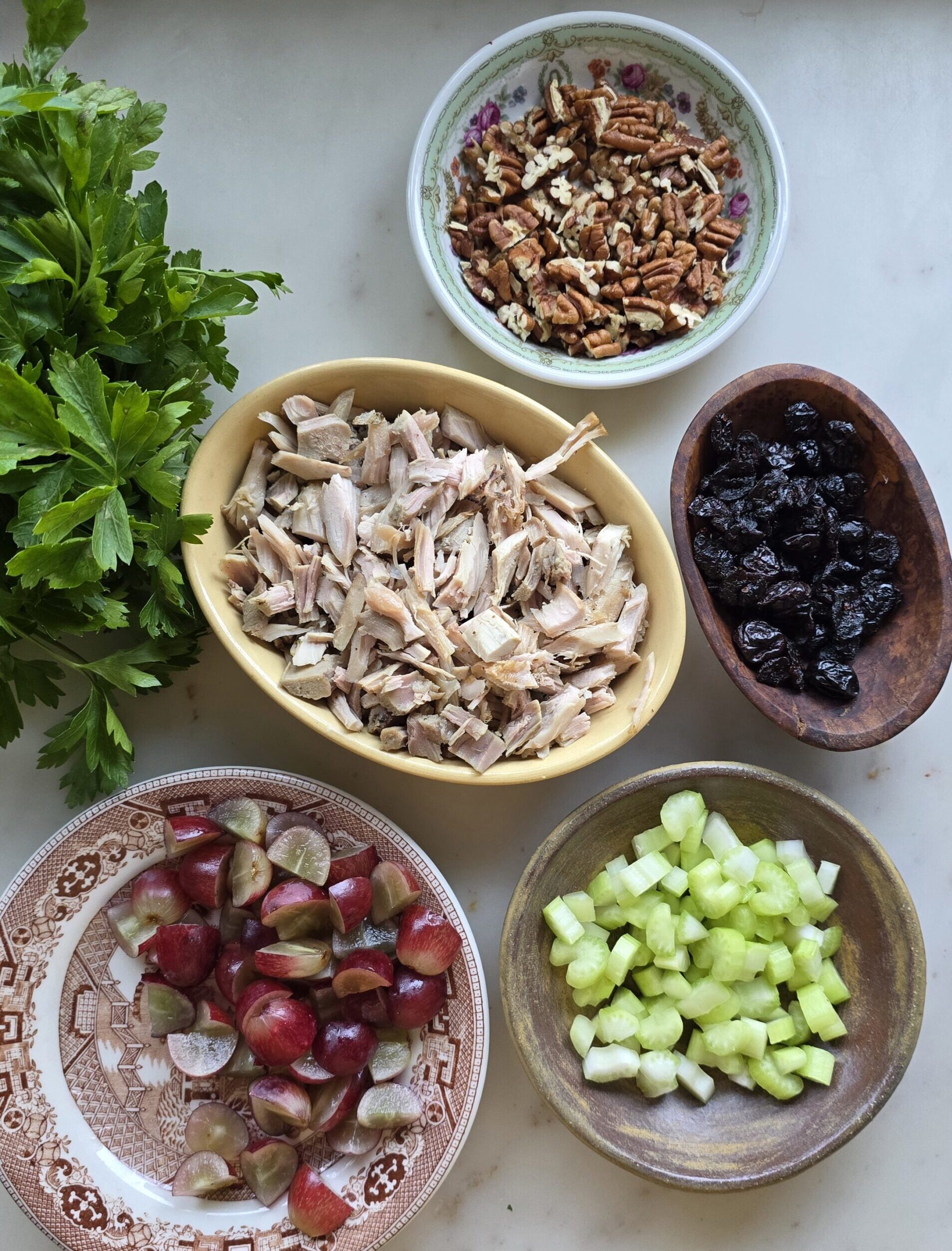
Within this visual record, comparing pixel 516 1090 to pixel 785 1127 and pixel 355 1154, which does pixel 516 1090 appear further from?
pixel 785 1127

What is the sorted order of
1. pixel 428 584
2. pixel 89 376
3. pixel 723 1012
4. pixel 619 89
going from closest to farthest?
pixel 89 376, pixel 428 584, pixel 723 1012, pixel 619 89

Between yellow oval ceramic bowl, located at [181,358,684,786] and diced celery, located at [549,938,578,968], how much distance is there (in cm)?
30

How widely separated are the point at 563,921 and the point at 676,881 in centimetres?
21

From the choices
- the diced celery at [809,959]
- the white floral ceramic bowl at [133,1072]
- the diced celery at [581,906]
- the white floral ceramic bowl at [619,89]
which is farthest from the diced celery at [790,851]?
the white floral ceramic bowl at [619,89]

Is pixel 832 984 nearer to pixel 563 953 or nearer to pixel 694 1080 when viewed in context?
pixel 694 1080

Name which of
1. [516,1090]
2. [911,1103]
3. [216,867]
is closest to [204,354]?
[216,867]

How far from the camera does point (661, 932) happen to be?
1501 millimetres

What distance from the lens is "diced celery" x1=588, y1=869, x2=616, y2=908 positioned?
1.54m

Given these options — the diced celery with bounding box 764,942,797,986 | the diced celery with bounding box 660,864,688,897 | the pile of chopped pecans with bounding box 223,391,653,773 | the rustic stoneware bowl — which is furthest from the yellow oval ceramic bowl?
the diced celery with bounding box 764,942,797,986

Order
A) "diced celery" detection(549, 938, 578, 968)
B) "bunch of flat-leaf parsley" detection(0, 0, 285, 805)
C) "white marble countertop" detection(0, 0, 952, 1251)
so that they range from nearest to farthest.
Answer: "bunch of flat-leaf parsley" detection(0, 0, 285, 805), "diced celery" detection(549, 938, 578, 968), "white marble countertop" detection(0, 0, 952, 1251)

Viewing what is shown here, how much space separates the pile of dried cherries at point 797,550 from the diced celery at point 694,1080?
673 mm

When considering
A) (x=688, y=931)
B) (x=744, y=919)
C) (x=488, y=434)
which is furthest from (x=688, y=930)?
(x=488, y=434)

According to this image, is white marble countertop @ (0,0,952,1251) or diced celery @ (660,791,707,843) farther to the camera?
white marble countertop @ (0,0,952,1251)

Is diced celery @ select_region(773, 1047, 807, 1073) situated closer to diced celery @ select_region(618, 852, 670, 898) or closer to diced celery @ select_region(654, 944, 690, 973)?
diced celery @ select_region(654, 944, 690, 973)
